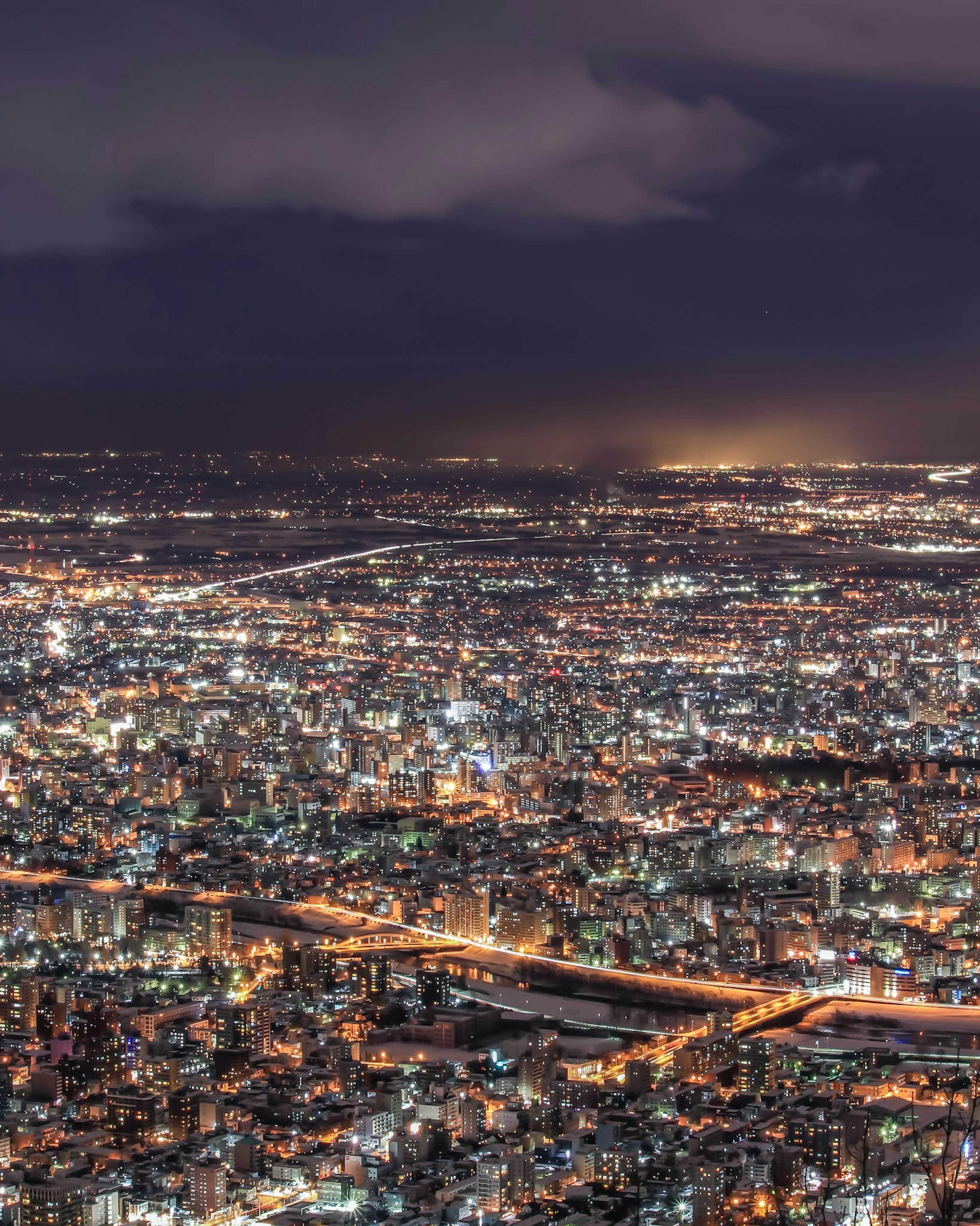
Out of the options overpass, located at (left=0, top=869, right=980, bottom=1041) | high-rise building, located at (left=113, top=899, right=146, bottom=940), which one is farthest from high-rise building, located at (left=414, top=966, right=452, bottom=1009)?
high-rise building, located at (left=113, top=899, right=146, bottom=940)

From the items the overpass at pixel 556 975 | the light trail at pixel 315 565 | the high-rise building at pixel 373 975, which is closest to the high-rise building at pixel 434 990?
the high-rise building at pixel 373 975

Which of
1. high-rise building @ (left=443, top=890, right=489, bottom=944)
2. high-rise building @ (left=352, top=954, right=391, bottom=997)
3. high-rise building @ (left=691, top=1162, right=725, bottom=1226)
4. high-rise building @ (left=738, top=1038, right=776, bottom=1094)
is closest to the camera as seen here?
high-rise building @ (left=691, top=1162, right=725, bottom=1226)

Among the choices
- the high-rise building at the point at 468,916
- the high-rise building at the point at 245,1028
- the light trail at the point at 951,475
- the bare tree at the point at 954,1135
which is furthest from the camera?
the light trail at the point at 951,475

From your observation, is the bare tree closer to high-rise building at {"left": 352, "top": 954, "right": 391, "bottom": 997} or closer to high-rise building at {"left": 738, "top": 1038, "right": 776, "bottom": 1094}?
high-rise building at {"left": 738, "top": 1038, "right": 776, "bottom": 1094}

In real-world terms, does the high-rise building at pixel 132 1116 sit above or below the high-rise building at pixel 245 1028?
Result: below

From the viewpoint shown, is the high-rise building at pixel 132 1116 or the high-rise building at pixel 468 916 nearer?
the high-rise building at pixel 132 1116

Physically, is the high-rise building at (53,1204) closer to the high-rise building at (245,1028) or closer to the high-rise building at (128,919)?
the high-rise building at (245,1028)

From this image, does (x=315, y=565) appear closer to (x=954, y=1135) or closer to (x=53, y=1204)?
(x=954, y=1135)

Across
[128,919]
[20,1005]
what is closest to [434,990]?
[20,1005]
